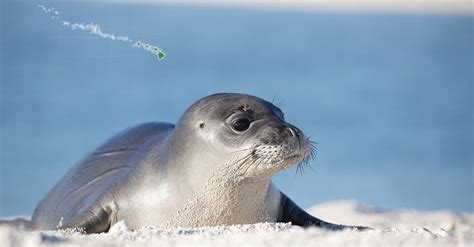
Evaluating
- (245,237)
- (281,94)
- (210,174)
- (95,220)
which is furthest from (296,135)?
(281,94)

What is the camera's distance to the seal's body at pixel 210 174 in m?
5.41

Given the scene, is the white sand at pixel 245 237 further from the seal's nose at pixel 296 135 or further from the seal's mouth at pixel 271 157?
the seal's nose at pixel 296 135

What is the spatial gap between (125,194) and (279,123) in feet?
3.21

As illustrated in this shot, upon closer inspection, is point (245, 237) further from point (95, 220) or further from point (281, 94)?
point (281, 94)

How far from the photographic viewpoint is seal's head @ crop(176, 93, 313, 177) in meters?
5.35

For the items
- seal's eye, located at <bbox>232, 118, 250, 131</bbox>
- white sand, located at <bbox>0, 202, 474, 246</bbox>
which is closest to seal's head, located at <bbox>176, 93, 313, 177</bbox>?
seal's eye, located at <bbox>232, 118, 250, 131</bbox>

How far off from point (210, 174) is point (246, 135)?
0.27m

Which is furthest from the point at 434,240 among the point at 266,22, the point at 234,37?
the point at 266,22

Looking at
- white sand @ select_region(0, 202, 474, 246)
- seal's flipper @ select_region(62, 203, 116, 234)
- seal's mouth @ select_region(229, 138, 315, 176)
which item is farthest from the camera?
seal's flipper @ select_region(62, 203, 116, 234)

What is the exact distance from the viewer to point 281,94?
722 inches

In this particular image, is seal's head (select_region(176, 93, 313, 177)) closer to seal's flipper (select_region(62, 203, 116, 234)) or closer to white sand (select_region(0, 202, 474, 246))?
white sand (select_region(0, 202, 474, 246))

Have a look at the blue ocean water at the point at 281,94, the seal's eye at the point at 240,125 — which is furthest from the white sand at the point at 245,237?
the blue ocean water at the point at 281,94

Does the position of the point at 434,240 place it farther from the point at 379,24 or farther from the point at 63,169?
the point at 379,24

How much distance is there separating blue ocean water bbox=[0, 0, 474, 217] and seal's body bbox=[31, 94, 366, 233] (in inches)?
183
